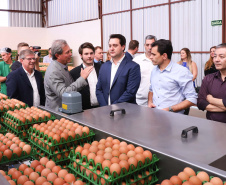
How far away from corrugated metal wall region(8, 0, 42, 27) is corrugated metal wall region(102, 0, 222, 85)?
6.48 m

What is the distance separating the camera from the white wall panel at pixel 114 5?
1064 cm

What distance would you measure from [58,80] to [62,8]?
40.9ft

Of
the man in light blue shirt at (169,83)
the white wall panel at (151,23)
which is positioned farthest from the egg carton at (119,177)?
the white wall panel at (151,23)

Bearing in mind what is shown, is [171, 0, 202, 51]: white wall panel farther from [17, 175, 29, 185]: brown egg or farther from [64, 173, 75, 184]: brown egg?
[17, 175, 29, 185]: brown egg

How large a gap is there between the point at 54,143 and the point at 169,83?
1633 millimetres

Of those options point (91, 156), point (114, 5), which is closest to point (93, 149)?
point (91, 156)

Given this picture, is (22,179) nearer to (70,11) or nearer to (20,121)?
(20,121)

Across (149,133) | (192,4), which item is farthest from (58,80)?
(192,4)

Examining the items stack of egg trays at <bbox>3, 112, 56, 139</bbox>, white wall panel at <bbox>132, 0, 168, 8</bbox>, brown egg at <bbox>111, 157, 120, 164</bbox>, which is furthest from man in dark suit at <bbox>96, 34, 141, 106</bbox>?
white wall panel at <bbox>132, 0, 168, 8</bbox>

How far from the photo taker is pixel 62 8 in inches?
560

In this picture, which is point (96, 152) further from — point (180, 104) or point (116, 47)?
point (116, 47)

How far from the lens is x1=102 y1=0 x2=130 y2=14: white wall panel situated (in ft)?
34.9

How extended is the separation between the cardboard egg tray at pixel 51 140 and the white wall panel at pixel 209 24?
7124 mm

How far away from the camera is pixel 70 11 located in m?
13.7
